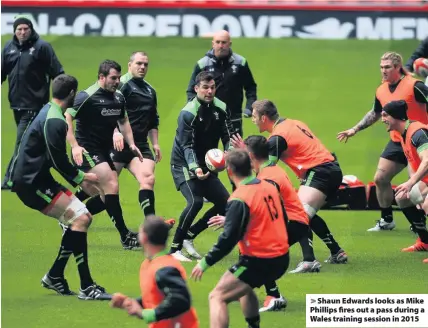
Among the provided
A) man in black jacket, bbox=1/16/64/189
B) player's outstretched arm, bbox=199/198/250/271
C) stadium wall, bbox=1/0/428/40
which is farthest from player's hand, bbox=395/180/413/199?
stadium wall, bbox=1/0/428/40

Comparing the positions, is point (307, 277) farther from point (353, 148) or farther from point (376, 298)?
point (353, 148)

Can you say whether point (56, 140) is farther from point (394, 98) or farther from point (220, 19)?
point (220, 19)

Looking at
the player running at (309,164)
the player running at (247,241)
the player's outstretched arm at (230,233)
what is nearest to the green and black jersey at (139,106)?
the player running at (309,164)

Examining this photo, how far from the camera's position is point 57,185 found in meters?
13.2

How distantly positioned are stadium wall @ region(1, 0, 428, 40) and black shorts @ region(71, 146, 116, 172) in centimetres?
1134

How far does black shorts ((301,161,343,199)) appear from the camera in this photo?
1440cm

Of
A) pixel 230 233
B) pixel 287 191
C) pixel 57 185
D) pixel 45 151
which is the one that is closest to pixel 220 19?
pixel 57 185

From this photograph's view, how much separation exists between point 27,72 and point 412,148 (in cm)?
698

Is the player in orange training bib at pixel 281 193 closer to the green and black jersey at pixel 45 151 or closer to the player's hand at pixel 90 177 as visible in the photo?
the player's hand at pixel 90 177

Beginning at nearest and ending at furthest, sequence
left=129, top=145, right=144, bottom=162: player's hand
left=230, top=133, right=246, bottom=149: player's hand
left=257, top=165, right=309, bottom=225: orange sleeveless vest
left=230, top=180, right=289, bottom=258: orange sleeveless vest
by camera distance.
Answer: left=230, top=180, right=289, bottom=258: orange sleeveless vest, left=257, top=165, right=309, bottom=225: orange sleeveless vest, left=230, top=133, right=246, bottom=149: player's hand, left=129, top=145, right=144, bottom=162: player's hand

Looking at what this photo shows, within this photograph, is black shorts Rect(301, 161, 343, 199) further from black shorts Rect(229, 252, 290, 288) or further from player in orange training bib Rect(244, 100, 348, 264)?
black shorts Rect(229, 252, 290, 288)

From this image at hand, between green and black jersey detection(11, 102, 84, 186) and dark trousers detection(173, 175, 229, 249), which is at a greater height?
green and black jersey detection(11, 102, 84, 186)

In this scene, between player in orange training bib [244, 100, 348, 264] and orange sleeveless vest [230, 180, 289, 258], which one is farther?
player in orange training bib [244, 100, 348, 264]

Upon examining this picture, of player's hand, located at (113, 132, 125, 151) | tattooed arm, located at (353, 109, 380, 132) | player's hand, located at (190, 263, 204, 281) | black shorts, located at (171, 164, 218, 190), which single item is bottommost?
black shorts, located at (171, 164, 218, 190)
